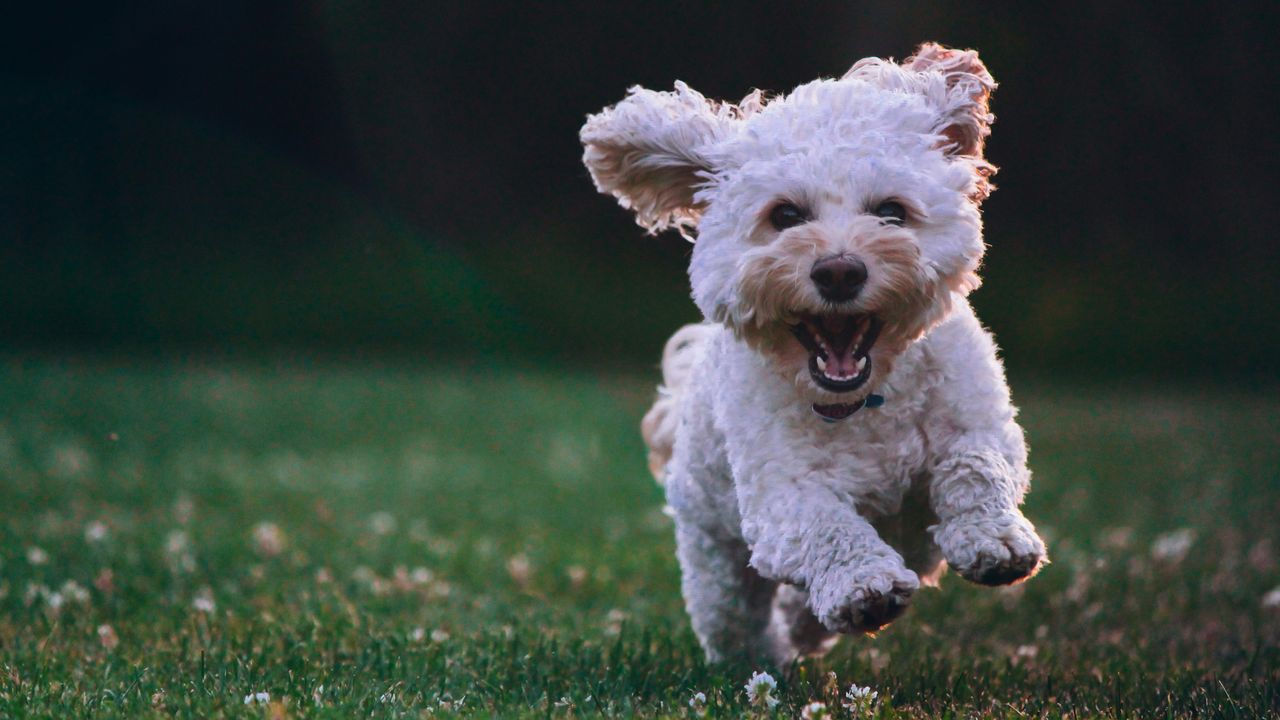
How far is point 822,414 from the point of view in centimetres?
364

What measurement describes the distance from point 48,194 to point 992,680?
58.4ft

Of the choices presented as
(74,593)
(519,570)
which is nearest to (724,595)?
(519,570)

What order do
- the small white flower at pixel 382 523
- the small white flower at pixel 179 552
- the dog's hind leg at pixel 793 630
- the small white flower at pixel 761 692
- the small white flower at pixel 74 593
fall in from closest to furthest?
1. the small white flower at pixel 761 692
2. the dog's hind leg at pixel 793 630
3. the small white flower at pixel 74 593
4. the small white flower at pixel 179 552
5. the small white flower at pixel 382 523

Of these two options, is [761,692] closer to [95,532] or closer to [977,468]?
[977,468]

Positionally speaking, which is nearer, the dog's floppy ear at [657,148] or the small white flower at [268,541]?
the dog's floppy ear at [657,148]

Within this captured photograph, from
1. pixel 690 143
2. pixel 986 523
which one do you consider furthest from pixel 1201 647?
pixel 690 143

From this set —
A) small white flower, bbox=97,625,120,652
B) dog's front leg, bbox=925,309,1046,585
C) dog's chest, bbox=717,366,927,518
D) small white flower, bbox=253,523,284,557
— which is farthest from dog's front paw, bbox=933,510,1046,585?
small white flower, bbox=253,523,284,557

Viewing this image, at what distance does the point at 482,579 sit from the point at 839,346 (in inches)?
127

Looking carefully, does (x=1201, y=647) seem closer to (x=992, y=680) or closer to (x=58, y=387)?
(x=992, y=680)

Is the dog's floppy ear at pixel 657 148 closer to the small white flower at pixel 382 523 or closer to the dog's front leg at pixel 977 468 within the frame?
the dog's front leg at pixel 977 468

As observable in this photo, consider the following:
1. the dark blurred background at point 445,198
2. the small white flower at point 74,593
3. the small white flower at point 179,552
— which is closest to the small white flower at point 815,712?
the small white flower at point 74,593

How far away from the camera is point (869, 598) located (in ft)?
10.6

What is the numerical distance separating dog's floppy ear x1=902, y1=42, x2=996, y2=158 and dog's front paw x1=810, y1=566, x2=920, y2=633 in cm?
124

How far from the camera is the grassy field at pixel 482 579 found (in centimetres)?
390
